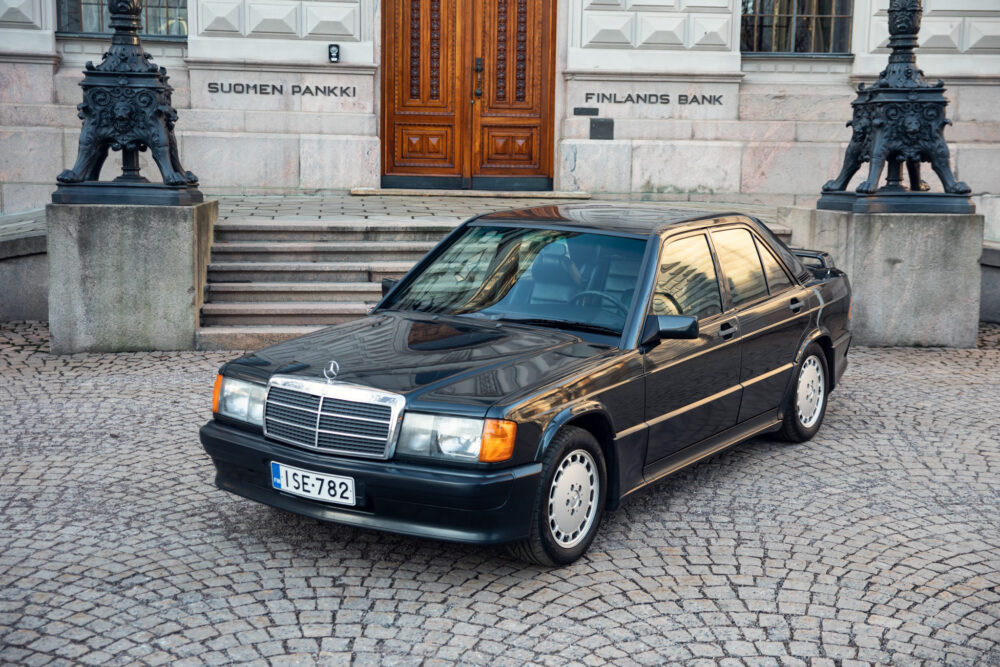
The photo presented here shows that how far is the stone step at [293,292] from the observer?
10414 millimetres

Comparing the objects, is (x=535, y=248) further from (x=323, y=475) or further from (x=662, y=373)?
(x=323, y=475)

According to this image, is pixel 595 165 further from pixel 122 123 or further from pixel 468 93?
pixel 122 123

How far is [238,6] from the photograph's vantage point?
14.9 meters

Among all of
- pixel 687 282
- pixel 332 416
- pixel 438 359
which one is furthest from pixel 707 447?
pixel 332 416

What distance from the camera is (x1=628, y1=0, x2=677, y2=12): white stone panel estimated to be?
15.5m

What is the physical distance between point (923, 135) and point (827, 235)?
1282 millimetres

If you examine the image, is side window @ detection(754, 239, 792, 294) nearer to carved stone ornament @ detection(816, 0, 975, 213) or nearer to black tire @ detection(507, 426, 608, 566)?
black tire @ detection(507, 426, 608, 566)

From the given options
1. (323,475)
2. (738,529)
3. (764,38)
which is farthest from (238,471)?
(764,38)

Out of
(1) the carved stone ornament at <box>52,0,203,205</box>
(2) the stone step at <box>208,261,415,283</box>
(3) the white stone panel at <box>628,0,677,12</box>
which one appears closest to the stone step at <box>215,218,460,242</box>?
(2) the stone step at <box>208,261,415,283</box>

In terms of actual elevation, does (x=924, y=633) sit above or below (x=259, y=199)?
below

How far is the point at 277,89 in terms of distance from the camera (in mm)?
15023

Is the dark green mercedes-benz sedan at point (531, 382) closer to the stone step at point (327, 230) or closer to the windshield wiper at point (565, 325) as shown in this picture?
the windshield wiper at point (565, 325)

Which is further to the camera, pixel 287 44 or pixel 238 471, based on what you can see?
pixel 287 44

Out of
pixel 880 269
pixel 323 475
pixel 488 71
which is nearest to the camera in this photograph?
pixel 323 475
